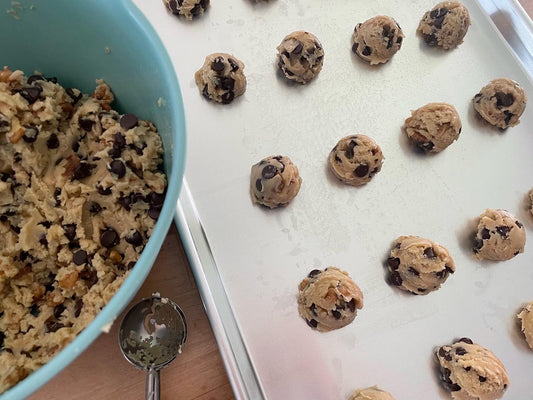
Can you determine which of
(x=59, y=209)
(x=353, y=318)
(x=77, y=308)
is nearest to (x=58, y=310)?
(x=77, y=308)

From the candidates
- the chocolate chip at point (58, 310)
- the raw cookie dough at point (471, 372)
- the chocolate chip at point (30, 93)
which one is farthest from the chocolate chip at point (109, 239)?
the raw cookie dough at point (471, 372)

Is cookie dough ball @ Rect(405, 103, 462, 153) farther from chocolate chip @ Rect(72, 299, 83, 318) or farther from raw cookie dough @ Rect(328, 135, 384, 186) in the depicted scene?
chocolate chip @ Rect(72, 299, 83, 318)

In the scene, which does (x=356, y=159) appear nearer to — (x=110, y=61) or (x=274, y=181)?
(x=274, y=181)

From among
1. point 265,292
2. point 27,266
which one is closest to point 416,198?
point 265,292

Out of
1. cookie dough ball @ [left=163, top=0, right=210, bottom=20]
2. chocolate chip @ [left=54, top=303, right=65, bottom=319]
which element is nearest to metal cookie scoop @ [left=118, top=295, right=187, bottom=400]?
chocolate chip @ [left=54, top=303, right=65, bottom=319]

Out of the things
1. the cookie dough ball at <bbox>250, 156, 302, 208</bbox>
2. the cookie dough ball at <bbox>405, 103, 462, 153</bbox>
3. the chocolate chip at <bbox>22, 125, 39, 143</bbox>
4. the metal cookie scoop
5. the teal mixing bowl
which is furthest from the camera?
the cookie dough ball at <bbox>405, 103, 462, 153</bbox>

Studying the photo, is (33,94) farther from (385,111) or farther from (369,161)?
(385,111)
